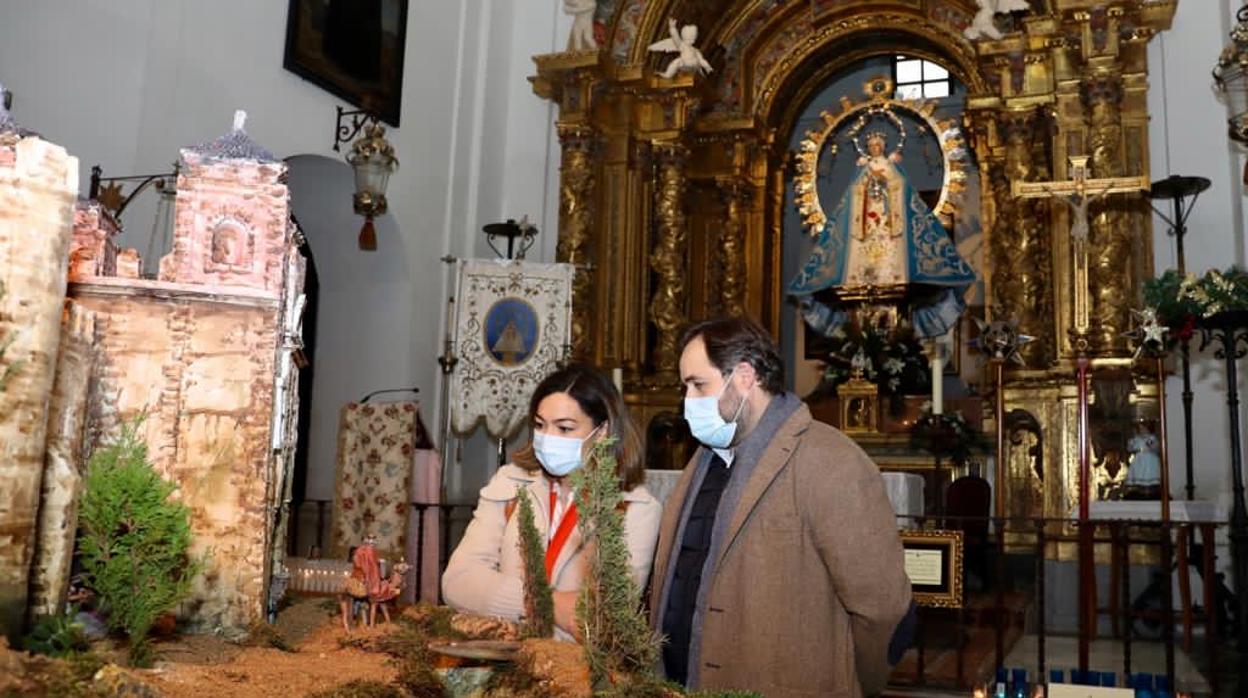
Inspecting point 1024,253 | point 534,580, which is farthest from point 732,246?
point 534,580

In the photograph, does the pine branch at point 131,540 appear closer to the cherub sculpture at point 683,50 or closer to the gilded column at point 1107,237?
the gilded column at point 1107,237

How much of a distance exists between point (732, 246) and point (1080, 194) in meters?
3.76

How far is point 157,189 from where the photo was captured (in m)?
7.43

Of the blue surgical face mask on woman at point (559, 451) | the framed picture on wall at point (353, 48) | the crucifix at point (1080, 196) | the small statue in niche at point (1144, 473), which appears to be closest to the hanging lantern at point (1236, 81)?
the crucifix at point (1080, 196)

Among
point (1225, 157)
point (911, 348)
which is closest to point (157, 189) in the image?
point (911, 348)

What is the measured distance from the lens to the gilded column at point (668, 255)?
11047 millimetres

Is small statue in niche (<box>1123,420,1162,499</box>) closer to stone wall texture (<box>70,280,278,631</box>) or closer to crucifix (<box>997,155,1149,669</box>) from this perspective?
crucifix (<box>997,155,1149,669</box>)

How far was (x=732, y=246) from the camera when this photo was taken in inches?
468

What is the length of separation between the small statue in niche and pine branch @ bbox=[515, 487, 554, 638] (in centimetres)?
733

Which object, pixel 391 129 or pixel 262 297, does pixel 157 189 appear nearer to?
pixel 391 129

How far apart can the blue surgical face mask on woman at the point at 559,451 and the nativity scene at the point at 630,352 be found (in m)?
0.01

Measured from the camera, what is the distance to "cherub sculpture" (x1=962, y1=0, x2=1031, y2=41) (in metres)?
10.0

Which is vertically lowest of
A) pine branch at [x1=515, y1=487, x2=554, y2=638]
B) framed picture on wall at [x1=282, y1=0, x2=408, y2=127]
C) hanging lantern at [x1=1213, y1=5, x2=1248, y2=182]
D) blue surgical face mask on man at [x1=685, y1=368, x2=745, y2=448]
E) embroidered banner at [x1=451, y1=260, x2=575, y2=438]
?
pine branch at [x1=515, y1=487, x2=554, y2=638]

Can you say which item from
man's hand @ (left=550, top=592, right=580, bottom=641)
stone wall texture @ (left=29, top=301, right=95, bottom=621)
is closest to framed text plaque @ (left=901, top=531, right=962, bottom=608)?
man's hand @ (left=550, top=592, right=580, bottom=641)
